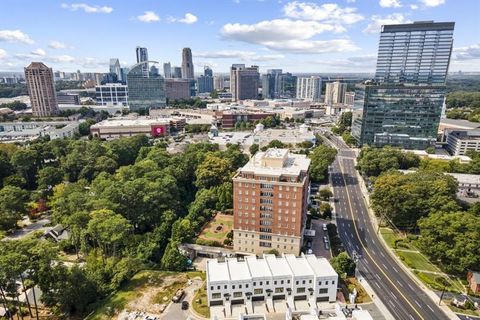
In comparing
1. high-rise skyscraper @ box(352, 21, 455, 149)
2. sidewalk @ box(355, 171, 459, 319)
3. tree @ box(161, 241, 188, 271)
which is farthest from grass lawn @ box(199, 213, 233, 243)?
high-rise skyscraper @ box(352, 21, 455, 149)

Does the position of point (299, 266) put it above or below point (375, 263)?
above

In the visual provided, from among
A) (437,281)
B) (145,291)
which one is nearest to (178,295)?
(145,291)

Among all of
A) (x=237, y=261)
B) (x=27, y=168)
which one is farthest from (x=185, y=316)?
(x=27, y=168)

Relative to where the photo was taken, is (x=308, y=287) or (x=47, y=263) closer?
(x=47, y=263)

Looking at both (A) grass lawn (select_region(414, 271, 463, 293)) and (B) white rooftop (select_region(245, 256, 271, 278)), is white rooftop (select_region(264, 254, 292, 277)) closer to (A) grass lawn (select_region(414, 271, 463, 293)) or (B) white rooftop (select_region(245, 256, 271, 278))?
(B) white rooftop (select_region(245, 256, 271, 278))

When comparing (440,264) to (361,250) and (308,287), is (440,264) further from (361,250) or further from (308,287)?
(308,287)

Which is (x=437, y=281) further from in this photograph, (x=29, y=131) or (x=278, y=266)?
(x=29, y=131)
